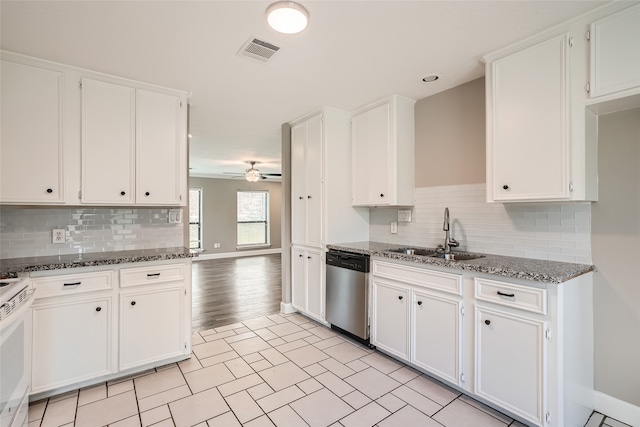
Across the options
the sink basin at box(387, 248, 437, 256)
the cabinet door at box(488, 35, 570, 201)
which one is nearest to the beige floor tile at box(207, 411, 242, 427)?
the sink basin at box(387, 248, 437, 256)

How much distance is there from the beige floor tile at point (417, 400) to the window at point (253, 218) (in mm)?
7349

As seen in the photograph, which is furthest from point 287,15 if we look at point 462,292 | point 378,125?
point 462,292

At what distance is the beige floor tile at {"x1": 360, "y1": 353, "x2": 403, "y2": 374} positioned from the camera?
8.09ft

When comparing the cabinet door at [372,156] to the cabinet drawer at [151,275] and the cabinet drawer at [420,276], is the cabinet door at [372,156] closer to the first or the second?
the cabinet drawer at [420,276]

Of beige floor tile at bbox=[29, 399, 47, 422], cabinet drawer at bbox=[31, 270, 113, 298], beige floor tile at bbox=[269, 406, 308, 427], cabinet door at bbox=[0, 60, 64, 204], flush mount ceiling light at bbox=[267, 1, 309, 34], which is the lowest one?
beige floor tile at bbox=[269, 406, 308, 427]

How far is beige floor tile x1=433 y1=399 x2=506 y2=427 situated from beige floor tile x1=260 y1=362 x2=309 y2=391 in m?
0.99

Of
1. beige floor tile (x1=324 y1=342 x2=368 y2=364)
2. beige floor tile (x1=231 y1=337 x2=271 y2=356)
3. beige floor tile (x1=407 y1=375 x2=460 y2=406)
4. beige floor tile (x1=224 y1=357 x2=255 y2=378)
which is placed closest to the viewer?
beige floor tile (x1=407 y1=375 x2=460 y2=406)

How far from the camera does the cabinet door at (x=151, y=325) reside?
2.30 m

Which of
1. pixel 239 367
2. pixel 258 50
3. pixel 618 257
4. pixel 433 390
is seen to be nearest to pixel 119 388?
pixel 239 367

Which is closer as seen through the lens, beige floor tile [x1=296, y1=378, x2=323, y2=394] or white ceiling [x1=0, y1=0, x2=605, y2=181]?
white ceiling [x1=0, y1=0, x2=605, y2=181]

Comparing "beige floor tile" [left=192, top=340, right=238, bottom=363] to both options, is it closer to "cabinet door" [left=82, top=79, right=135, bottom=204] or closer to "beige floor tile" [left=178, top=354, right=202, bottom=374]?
"beige floor tile" [left=178, top=354, right=202, bottom=374]

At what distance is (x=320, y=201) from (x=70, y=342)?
2.34 m

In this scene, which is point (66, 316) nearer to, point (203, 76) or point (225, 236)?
point (203, 76)

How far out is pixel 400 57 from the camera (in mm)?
2186
